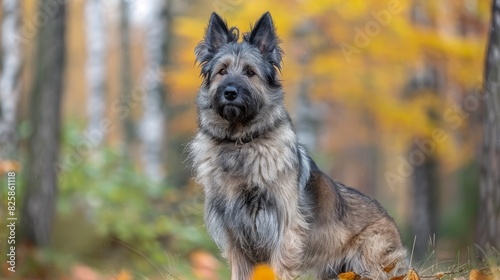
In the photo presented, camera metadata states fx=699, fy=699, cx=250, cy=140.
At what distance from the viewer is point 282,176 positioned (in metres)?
5.61

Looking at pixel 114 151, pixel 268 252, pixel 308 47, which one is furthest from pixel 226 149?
pixel 308 47

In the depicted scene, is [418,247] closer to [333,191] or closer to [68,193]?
[68,193]

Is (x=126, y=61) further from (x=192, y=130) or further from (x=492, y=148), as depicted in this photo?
(x=492, y=148)

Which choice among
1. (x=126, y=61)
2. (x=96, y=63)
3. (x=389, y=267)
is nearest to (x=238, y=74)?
(x=389, y=267)

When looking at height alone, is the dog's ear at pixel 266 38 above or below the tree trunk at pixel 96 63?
above

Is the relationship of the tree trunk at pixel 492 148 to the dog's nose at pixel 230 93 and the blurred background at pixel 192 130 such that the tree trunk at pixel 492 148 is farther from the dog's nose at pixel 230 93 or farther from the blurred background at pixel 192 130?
the dog's nose at pixel 230 93

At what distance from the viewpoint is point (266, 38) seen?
6.00m

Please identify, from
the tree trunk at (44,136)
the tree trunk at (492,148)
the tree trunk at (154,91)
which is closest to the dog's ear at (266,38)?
the tree trunk at (492,148)

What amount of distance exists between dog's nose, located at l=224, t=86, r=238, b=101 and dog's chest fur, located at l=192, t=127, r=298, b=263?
42 centimetres

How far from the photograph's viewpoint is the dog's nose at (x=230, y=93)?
219 inches

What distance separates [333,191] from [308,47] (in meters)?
10.5

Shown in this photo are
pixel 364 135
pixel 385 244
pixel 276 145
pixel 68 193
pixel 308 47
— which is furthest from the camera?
pixel 364 135

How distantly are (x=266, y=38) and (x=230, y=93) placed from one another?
0.72 m

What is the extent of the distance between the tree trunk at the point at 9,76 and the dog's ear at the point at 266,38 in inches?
280
